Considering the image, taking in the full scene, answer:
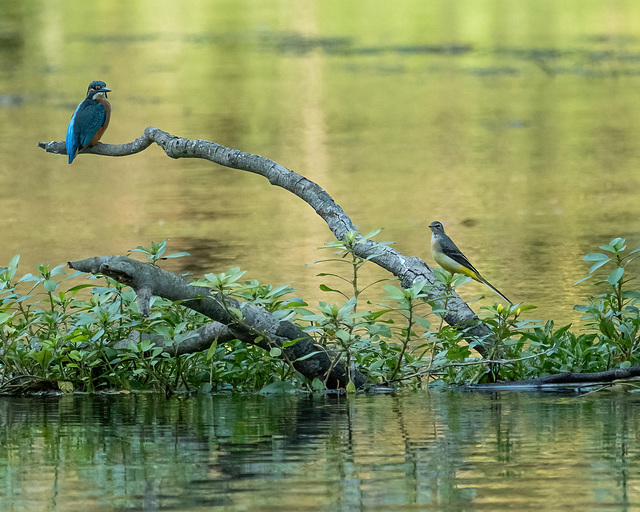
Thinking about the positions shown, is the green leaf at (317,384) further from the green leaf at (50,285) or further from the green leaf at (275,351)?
the green leaf at (50,285)

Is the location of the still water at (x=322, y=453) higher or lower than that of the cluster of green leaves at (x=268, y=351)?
lower

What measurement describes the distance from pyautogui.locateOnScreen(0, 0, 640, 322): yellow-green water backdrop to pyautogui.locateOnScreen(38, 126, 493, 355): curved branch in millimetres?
1336

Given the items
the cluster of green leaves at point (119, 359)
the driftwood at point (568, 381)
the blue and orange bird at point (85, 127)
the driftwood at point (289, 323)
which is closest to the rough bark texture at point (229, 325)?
the driftwood at point (289, 323)

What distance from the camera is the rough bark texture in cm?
544

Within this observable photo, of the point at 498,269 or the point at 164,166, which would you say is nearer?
the point at 498,269

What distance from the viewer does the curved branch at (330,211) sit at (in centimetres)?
607

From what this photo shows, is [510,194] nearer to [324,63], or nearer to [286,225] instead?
[286,225]

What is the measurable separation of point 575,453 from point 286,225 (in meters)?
6.96

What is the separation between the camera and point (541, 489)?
3992mm

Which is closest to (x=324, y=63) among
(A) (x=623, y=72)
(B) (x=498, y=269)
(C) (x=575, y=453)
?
(A) (x=623, y=72)

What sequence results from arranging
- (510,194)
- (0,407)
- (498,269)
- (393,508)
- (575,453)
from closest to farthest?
(393,508) → (575,453) → (0,407) → (498,269) → (510,194)

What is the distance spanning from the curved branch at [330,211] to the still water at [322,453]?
0.48 m

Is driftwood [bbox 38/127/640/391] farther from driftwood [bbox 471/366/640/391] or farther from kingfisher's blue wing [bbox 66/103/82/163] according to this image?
kingfisher's blue wing [bbox 66/103/82/163]

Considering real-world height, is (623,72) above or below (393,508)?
above
